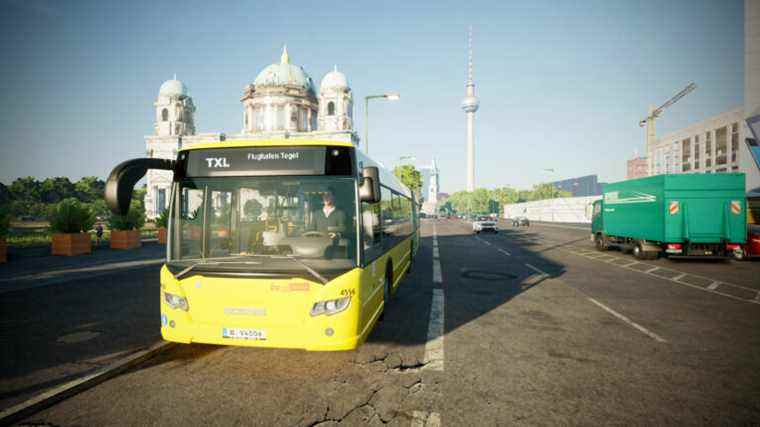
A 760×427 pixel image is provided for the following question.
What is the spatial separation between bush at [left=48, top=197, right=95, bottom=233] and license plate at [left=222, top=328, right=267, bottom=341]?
56.4 ft

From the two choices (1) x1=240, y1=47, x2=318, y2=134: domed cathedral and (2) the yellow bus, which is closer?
(2) the yellow bus

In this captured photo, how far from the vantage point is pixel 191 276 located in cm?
451

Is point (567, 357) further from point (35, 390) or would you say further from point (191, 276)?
point (35, 390)

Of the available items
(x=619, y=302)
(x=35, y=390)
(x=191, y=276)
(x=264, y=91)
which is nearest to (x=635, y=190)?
(x=619, y=302)

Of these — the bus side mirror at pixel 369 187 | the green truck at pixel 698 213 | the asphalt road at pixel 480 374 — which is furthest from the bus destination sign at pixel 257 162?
the green truck at pixel 698 213

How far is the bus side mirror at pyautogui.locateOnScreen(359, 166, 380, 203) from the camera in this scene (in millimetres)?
4750

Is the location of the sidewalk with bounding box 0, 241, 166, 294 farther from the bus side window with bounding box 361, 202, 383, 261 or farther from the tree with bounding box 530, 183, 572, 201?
the tree with bounding box 530, 183, 572, 201

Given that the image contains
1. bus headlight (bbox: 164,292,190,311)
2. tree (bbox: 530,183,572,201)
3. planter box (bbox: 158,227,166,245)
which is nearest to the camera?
bus headlight (bbox: 164,292,190,311)

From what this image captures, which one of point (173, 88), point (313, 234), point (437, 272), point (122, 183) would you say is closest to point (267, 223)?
point (313, 234)

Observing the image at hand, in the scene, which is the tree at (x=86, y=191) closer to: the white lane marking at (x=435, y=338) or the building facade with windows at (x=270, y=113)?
the building facade with windows at (x=270, y=113)

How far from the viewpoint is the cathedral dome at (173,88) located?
76438mm

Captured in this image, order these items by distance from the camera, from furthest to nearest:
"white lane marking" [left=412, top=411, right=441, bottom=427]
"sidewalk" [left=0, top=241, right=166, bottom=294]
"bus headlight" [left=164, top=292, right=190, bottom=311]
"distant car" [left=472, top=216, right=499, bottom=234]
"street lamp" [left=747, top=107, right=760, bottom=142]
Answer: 1. "distant car" [left=472, top=216, right=499, bottom=234]
2. "street lamp" [left=747, top=107, right=760, bottom=142]
3. "sidewalk" [left=0, top=241, right=166, bottom=294]
4. "bus headlight" [left=164, top=292, right=190, bottom=311]
5. "white lane marking" [left=412, top=411, right=441, bottom=427]

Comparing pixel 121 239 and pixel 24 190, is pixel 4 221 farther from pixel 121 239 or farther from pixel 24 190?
pixel 24 190

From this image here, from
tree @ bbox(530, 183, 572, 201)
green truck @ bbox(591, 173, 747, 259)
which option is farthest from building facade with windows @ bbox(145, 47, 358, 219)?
tree @ bbox(530, 183, 572, 201)
